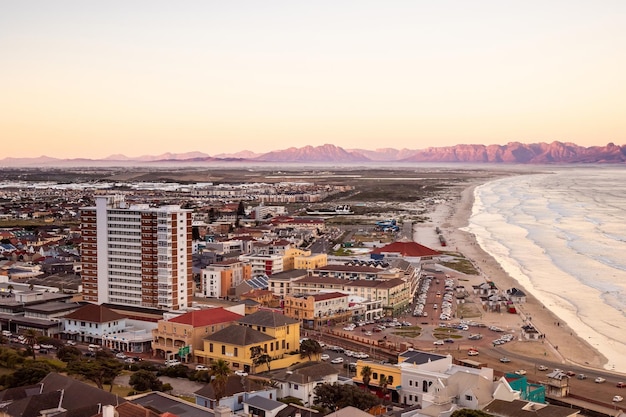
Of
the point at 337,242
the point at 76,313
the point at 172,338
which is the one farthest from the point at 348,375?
the point at 337,242

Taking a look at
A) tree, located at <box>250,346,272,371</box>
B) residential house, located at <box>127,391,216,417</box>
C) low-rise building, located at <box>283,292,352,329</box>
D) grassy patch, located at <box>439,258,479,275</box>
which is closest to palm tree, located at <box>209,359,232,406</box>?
residential house, located at <box>127,391,216,417</box>

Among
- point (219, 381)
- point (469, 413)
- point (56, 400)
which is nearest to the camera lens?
point (469, 413)

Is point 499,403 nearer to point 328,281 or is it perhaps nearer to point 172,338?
point 172,338

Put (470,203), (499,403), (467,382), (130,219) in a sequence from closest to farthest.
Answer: (499,403), (467,382), (130,219), (470,203)

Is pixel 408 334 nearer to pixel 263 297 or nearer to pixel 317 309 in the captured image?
pixel 317 309

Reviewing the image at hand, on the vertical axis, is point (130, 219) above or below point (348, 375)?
above

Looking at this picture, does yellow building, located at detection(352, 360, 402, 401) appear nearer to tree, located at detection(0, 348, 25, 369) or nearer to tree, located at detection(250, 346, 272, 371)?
tree, located at detection(250, 346, 272, 371)

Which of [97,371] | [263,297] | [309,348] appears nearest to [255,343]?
[309,348]
